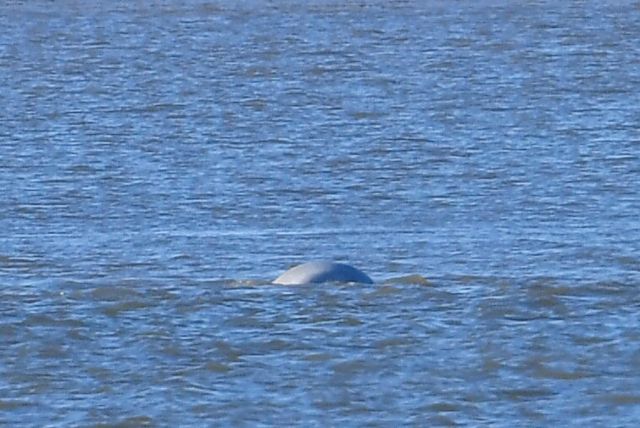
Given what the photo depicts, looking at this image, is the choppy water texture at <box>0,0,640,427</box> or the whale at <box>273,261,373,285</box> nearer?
the choppy water texture at <box>0,0,640,427</box>

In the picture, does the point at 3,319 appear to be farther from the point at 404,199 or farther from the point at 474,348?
the point at 404,199

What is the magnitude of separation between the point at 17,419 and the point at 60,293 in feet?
8.79

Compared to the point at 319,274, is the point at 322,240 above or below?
below

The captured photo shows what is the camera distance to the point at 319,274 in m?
12.7

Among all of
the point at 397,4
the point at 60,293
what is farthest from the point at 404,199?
the point at 397,4

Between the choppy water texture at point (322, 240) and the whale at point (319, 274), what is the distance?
0.09m

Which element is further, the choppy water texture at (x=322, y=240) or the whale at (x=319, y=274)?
the whale at (x=319, y=274)

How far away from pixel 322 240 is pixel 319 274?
5.64ft

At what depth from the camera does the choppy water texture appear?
1055 centimetres

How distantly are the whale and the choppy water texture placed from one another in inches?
3.5

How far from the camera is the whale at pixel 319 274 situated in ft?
41.6

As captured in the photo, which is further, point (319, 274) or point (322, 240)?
point (322, 240)

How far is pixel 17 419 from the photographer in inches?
396

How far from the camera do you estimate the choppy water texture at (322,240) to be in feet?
34.6
